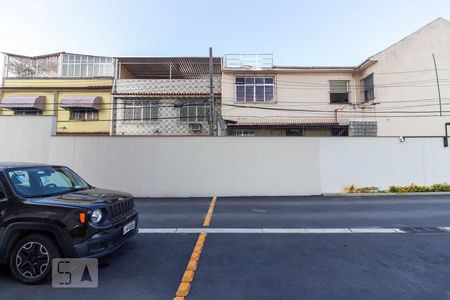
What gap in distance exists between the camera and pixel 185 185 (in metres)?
12.0

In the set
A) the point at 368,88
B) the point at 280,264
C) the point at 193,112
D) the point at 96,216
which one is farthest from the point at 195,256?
the point at 368,88

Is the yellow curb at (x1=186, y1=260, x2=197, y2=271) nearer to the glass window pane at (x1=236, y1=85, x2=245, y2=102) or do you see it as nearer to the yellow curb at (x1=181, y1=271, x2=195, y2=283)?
the yellow curb at (x1=181, y1=271, x2=195, y2=283)

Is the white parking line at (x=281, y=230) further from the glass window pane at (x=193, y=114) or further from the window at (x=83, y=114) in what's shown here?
the window at (x=83, y=114)

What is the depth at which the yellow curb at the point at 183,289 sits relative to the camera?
11.0ft

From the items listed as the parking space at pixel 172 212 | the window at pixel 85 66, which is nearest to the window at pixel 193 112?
the window at pixel 85 66

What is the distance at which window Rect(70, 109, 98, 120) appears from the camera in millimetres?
22078

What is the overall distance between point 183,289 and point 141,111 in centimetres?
1888

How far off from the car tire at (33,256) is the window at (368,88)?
19.8 meters

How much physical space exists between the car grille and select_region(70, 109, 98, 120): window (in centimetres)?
1945

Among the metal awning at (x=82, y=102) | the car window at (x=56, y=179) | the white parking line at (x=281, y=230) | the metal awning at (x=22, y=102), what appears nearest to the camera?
the car window at (x=56, y=179)

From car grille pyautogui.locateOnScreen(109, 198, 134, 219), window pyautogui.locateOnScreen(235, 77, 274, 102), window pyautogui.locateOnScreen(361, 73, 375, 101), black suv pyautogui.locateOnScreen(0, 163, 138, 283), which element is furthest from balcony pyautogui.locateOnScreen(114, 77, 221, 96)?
black suv pyautogui.locateOnScreen(0, 163, 138, 283)

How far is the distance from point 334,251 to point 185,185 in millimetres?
7932

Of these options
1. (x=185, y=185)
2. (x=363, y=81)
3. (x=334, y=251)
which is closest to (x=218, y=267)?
(x=334, y=251)

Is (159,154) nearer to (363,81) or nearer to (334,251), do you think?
(334,251)
